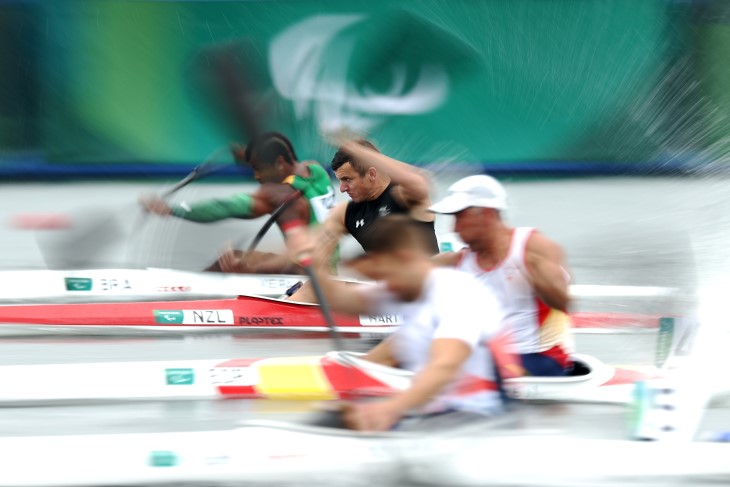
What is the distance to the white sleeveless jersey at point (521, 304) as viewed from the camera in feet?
17.9

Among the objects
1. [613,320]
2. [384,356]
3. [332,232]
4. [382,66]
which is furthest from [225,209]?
[382,66]

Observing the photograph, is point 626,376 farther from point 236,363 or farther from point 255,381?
point 236,363

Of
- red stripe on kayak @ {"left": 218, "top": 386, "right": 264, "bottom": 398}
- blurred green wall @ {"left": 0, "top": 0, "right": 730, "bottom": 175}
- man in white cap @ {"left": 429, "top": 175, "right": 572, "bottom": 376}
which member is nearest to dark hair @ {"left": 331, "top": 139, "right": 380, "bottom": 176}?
man in white cap @ {"left": 429, "top": 175, "right": 572, "bottom": 376}

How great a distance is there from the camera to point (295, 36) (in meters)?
15.3

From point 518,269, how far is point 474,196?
1.33ft

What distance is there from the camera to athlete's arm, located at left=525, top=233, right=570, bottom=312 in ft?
17.7

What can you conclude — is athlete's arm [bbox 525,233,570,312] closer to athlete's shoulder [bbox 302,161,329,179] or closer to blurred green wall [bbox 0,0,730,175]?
athlete's shoulder [bbox 302,161,329,179]

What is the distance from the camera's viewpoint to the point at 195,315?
7973mm

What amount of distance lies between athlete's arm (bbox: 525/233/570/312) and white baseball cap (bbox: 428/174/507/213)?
0.24m

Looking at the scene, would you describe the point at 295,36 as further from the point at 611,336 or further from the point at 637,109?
the point at 611,336

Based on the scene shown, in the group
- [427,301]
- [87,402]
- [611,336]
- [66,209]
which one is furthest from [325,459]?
[66,209]

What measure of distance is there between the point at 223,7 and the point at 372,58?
75.2 inches

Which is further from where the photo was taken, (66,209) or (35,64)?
(35,64)

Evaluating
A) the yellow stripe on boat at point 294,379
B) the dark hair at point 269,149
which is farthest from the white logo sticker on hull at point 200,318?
the yellow stripe on boat at point 294,379
